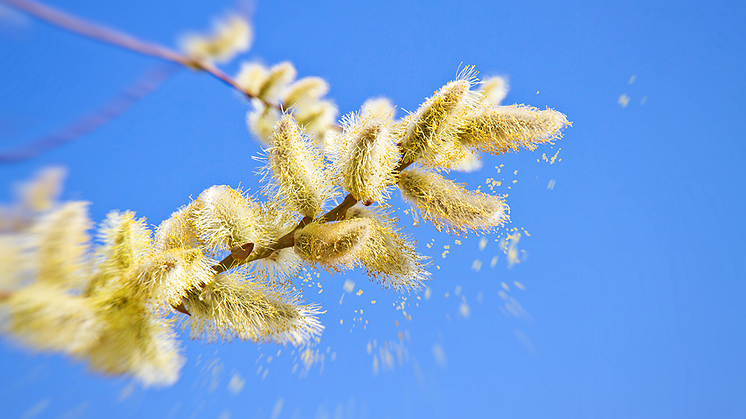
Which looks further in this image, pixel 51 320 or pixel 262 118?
pixel 262 118

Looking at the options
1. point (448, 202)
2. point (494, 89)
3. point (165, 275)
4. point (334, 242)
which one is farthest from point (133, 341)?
point (494, 89)

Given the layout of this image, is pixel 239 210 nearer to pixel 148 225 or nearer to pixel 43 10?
pixel 148 225

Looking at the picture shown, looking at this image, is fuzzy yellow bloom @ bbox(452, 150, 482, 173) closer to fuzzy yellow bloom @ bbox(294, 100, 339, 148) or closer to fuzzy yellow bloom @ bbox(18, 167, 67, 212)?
fuzzy yellow bloom @ bbox(294, 100, 339, 148)

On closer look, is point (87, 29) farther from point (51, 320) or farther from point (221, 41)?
point (51, 320)

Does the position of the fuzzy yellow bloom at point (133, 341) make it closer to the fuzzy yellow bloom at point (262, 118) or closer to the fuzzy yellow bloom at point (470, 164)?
the fuzzy yellow bloom at point (262, 118)

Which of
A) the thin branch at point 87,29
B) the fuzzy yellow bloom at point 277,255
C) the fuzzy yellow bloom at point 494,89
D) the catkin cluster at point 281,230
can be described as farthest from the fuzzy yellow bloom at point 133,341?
the fuzzy yellow bloom at point 494,89

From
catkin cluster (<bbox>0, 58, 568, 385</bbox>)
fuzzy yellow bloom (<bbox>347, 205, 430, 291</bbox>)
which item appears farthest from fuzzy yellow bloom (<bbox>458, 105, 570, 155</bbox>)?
fuzzy yellow bloom (<bbox>347, 205, 430, 291</bbox>)

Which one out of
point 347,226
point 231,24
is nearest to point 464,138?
point 347,226
